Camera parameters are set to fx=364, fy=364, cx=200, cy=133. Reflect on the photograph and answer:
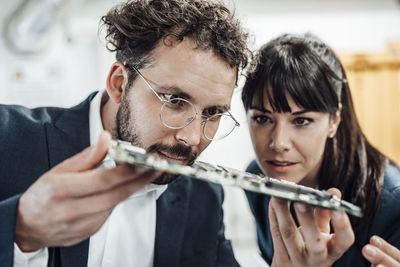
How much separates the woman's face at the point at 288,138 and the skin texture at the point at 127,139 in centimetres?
29

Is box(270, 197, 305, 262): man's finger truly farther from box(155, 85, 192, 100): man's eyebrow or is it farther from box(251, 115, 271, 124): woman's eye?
box(251, 115, 271, 124): woman's eye

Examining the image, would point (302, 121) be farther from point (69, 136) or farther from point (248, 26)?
point (248, 26)

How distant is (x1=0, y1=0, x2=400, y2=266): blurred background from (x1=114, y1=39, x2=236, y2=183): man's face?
224 centimetres

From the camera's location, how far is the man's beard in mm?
1046

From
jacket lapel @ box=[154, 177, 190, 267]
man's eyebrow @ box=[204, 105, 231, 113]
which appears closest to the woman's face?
man's eyebrow @ box=[204, 105, 231, 113]

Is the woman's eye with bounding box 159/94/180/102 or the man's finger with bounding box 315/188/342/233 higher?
the woman's eye with bounding box 159/94/180/102

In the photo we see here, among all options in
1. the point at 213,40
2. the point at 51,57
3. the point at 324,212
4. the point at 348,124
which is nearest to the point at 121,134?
the point at 213,40

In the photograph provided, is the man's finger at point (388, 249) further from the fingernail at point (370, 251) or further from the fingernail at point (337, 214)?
the fingernail at point (337, 214)

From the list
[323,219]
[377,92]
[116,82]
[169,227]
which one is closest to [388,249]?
[323,219]

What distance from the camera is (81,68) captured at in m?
3.66

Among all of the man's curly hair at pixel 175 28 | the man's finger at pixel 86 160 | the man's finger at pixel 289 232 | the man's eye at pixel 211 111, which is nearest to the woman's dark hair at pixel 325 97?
the man's curly hair at pixel 175 28

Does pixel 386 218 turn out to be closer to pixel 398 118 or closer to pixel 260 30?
pixel 398 118

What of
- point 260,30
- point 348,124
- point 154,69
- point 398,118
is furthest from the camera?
point 260,30

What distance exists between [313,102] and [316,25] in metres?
2.49
